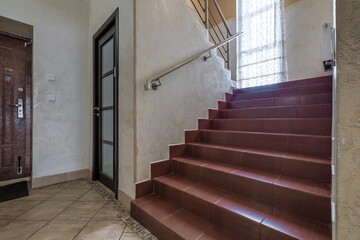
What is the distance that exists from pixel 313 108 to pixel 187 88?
1.42m

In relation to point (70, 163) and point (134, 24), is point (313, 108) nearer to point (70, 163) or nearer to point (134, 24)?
point (134, 24)

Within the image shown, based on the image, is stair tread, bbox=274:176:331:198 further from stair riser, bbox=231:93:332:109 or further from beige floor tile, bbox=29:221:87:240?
beige floor tile, bbox=29:221:87:240

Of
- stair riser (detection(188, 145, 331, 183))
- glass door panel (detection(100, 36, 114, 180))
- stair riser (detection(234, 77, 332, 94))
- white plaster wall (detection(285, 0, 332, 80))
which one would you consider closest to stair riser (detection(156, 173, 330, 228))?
stair riser (detection(188, 145, 331, 183))

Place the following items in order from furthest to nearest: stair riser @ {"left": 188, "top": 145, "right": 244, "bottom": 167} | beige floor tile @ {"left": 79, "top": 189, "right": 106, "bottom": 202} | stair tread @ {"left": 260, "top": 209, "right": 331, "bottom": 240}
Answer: beige floor tile @ {"left": 79, "top": 189, "right": 106, "bottom": 202}
stair riser @ {"left": 188, "top": 145, "right": 244, "bottom": 167}
stair tread @ {"left": 260, "top": 209, "right": 331, "bottom": 240}

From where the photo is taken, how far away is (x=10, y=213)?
1520 millimetres

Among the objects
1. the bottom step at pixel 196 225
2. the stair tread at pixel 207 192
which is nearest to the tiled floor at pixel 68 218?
the bottom step at pixel 196 225

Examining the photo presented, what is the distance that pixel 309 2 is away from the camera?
3.27 m

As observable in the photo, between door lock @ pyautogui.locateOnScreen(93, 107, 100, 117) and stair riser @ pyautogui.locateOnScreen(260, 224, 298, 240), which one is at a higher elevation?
door lock @ pyautogui.locateOnScreen(93, 107, 100, 117)

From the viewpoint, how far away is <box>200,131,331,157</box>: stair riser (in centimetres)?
131

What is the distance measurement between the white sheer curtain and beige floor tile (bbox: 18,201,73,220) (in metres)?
4.16

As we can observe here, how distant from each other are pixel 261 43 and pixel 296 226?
398cm

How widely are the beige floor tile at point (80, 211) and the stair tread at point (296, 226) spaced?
4.91 ft

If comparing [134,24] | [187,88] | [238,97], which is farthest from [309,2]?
[134,24]

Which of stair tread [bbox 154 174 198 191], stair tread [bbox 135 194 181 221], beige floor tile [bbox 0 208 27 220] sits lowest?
beige floor tile [bbox 0 208 27 220]
